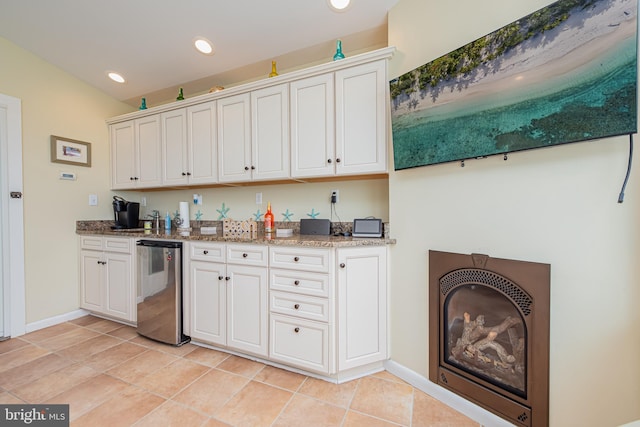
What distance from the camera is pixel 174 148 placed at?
2703mm

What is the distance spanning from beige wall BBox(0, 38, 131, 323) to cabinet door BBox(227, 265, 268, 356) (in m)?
2.18

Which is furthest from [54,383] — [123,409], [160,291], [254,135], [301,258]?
[254,135]

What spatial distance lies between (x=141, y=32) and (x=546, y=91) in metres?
2.96

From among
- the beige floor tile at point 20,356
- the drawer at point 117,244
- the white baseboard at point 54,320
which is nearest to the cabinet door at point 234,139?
the drawer at point 117,244

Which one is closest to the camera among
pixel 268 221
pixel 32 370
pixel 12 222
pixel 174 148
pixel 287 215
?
pixel 32 370

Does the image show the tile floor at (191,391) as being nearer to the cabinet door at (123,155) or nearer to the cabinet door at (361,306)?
the cabinet door at (361,306)

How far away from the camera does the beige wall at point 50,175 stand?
8.05 ft

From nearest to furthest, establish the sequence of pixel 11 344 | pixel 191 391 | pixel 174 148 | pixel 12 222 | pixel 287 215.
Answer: pixel 191 391 → pixel 11 344 → pixel 12 222 → pixel 287 215 → pixel 174 148

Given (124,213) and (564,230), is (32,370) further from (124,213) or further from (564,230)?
(564,230)

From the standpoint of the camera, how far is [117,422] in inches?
54.6

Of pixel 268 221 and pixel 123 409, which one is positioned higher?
pixel 268 221

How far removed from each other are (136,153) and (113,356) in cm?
212

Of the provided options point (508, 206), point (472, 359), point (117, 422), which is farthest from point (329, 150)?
point (117, 422)

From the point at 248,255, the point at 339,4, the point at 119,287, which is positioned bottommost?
the point at 119,287
